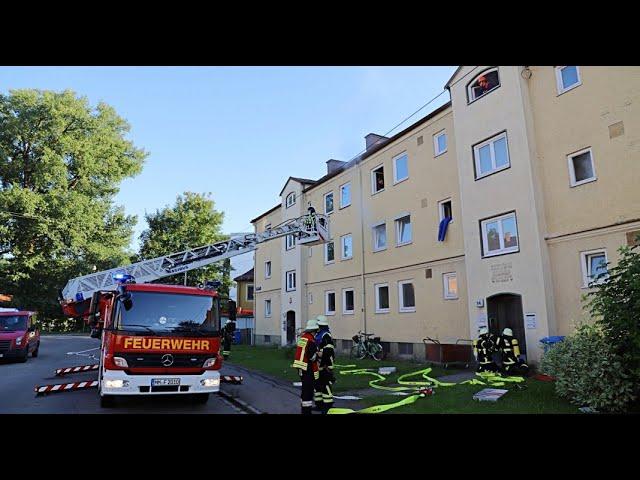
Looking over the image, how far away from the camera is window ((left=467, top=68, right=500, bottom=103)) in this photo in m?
14.3

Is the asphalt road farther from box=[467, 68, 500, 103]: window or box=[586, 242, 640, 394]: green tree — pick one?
box=[467, 68, 500, 103]: window

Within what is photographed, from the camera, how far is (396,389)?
10773 mm

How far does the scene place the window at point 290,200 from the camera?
27.5m

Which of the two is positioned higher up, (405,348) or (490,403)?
(405,348)

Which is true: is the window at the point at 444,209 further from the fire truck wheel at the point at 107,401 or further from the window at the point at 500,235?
the fire truck wheel at the point at 107,401

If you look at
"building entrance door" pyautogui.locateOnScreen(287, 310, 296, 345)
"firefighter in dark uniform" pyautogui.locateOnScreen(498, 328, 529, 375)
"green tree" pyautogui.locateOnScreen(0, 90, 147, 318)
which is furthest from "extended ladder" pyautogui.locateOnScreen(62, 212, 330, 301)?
"green tree" pyautogui.locateOnScreen(0, 90, 147, 318)

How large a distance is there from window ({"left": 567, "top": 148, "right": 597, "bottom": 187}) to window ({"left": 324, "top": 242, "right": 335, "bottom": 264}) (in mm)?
12970

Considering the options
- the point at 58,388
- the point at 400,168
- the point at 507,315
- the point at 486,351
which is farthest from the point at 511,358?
the point at 58,388

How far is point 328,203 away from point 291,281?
566 cm

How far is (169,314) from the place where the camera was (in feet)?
28.9

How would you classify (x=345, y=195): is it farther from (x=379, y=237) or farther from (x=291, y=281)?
(x=291, y=281)

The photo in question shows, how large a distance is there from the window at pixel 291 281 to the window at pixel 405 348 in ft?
33.0

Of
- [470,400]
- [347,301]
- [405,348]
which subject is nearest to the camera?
[470,400]
